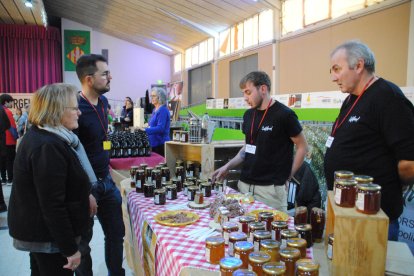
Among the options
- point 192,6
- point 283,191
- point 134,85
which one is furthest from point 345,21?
point 134,85

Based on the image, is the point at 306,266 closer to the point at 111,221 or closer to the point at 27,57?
the point at 111,221

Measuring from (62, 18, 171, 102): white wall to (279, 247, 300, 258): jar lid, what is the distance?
13.9 m

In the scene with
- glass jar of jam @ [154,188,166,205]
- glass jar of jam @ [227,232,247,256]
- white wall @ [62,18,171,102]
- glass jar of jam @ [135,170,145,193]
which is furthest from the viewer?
white wall @ [62,18,171,102]

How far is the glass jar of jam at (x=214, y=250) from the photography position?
4.15ft

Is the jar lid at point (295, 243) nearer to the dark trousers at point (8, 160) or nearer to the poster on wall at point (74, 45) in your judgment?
the dark trousers at point (8, 160)

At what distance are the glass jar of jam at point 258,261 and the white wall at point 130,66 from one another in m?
14.0

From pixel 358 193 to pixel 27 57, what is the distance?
13.2 meters

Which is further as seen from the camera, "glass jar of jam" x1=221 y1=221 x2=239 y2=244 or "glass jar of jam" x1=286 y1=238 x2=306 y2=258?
"glass jar of jam" x1=221 y1=221 x2=239 y2=244

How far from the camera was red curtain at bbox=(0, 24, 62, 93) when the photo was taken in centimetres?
1156

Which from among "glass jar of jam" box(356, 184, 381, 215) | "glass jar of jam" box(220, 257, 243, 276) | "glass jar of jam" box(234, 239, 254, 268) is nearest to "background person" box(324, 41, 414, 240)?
"glass jar of jam" box(356, 184, 381, 215)

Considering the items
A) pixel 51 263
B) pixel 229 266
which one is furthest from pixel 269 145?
pixel 51 263

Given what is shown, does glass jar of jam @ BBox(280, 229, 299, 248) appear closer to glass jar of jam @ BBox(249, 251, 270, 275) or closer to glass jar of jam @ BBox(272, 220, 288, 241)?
glass jar of jam @ BBox(272, 220, 288, 241)

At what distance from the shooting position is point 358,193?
1057 mm

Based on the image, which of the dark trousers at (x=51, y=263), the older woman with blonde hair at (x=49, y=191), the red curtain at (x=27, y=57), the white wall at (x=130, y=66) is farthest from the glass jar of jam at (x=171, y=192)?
the white wall at (x=130, y=66)
